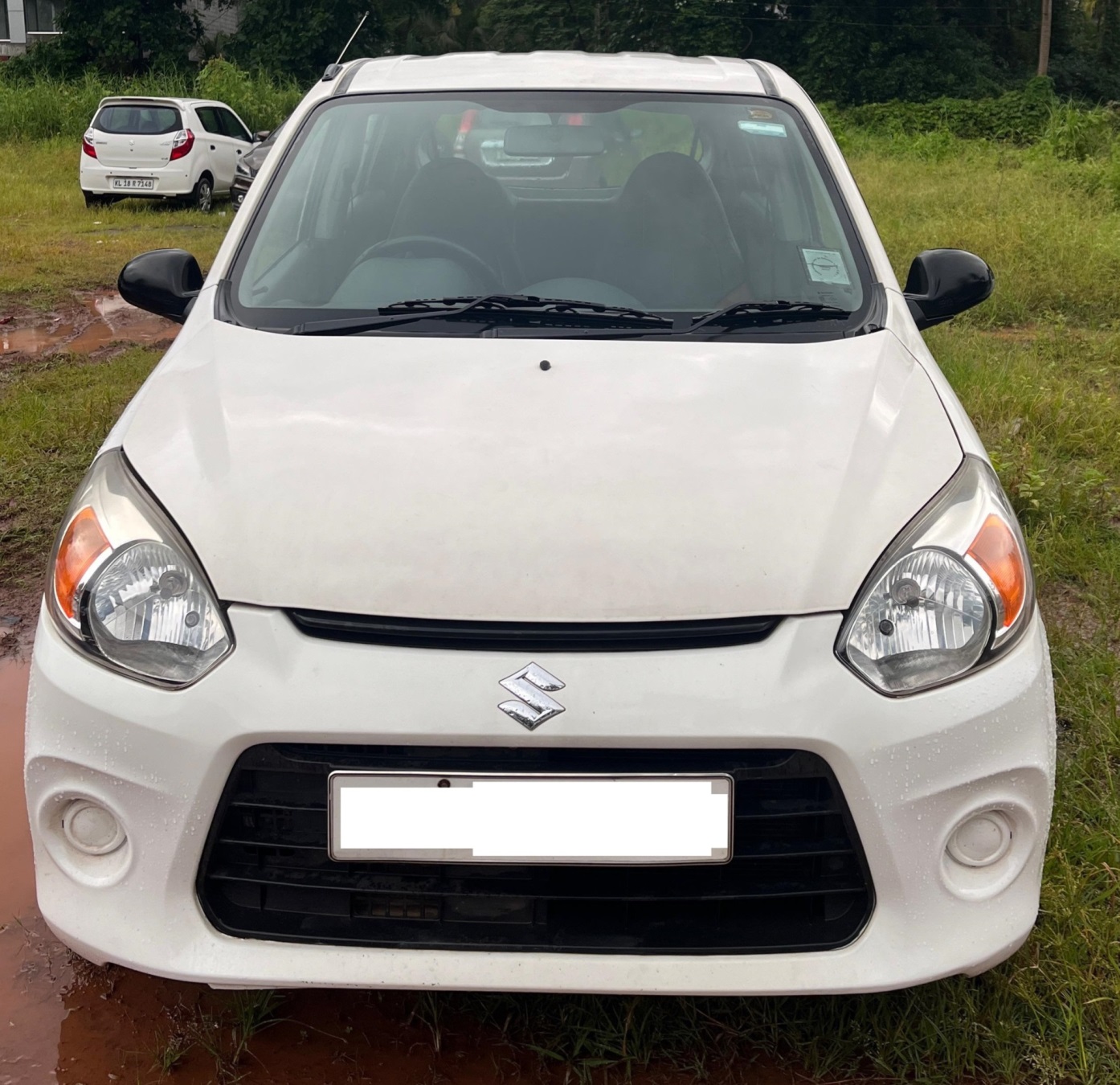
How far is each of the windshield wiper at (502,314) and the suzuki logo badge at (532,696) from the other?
38.0 inches

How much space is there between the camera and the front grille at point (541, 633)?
1.66 m

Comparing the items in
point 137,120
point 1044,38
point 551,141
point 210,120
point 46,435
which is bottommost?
point 1044,38

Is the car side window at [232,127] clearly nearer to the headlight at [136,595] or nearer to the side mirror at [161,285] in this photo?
the side mirror at [161,285]

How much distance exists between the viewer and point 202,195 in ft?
46.2

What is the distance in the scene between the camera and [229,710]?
1.62m

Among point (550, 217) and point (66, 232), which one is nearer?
point (550, 217)

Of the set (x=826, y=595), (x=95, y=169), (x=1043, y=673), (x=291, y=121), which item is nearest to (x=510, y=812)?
(x=826, y=595)

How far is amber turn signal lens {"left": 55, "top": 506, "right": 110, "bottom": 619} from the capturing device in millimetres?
1798

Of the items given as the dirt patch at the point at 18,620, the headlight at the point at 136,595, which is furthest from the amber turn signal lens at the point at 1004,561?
the dirt patch at the point at 18,620

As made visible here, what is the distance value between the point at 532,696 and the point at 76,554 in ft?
2.45

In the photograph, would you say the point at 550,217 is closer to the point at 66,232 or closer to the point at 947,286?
the point at 947,286

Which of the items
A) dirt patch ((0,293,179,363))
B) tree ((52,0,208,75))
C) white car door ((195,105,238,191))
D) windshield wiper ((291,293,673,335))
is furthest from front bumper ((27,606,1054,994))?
tree ((52,0,208,75))

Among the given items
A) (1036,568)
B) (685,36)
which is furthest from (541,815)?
(685,36)

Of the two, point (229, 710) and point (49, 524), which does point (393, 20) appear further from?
point (229, 710)
